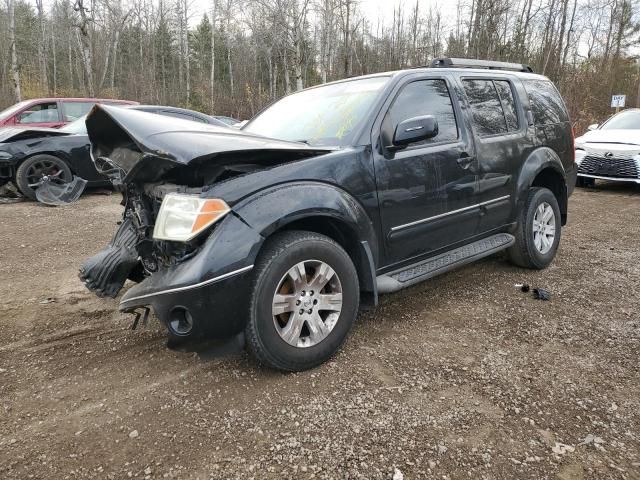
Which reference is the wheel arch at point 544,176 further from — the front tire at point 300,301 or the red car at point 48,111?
the red car at point 48,111

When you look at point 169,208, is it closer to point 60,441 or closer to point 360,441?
point 60,441

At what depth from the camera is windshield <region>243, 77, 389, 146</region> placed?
315cm

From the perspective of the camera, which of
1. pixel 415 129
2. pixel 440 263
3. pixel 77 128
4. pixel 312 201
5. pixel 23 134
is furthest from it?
pixel 77 128

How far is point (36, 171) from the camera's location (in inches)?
300

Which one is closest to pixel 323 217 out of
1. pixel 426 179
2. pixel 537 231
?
pixel 426 179

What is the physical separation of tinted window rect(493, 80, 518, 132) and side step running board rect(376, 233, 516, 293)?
1.00 metres

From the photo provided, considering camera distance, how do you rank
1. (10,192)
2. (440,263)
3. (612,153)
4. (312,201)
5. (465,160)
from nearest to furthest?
(312,201), (440,263), (465,160), (10,192), (612,153)

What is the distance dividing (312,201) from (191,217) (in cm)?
68

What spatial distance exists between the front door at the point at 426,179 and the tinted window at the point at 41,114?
8.90 m

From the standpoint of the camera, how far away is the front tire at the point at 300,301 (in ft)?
8.12

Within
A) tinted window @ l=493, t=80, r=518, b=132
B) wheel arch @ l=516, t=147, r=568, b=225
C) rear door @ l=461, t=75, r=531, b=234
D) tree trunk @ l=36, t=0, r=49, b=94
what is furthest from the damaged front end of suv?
tree trunk @ l=36, t=0, r=49, b=94

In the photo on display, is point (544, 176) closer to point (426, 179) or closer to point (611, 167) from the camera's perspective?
point (426, 179)

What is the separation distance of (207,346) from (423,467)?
4.02ft

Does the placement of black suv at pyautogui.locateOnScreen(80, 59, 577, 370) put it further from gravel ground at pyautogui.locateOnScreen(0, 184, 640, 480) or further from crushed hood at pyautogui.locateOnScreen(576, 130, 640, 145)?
crushed hood at pyautogui.locateOnScreen(576, 130, 640, 145)
